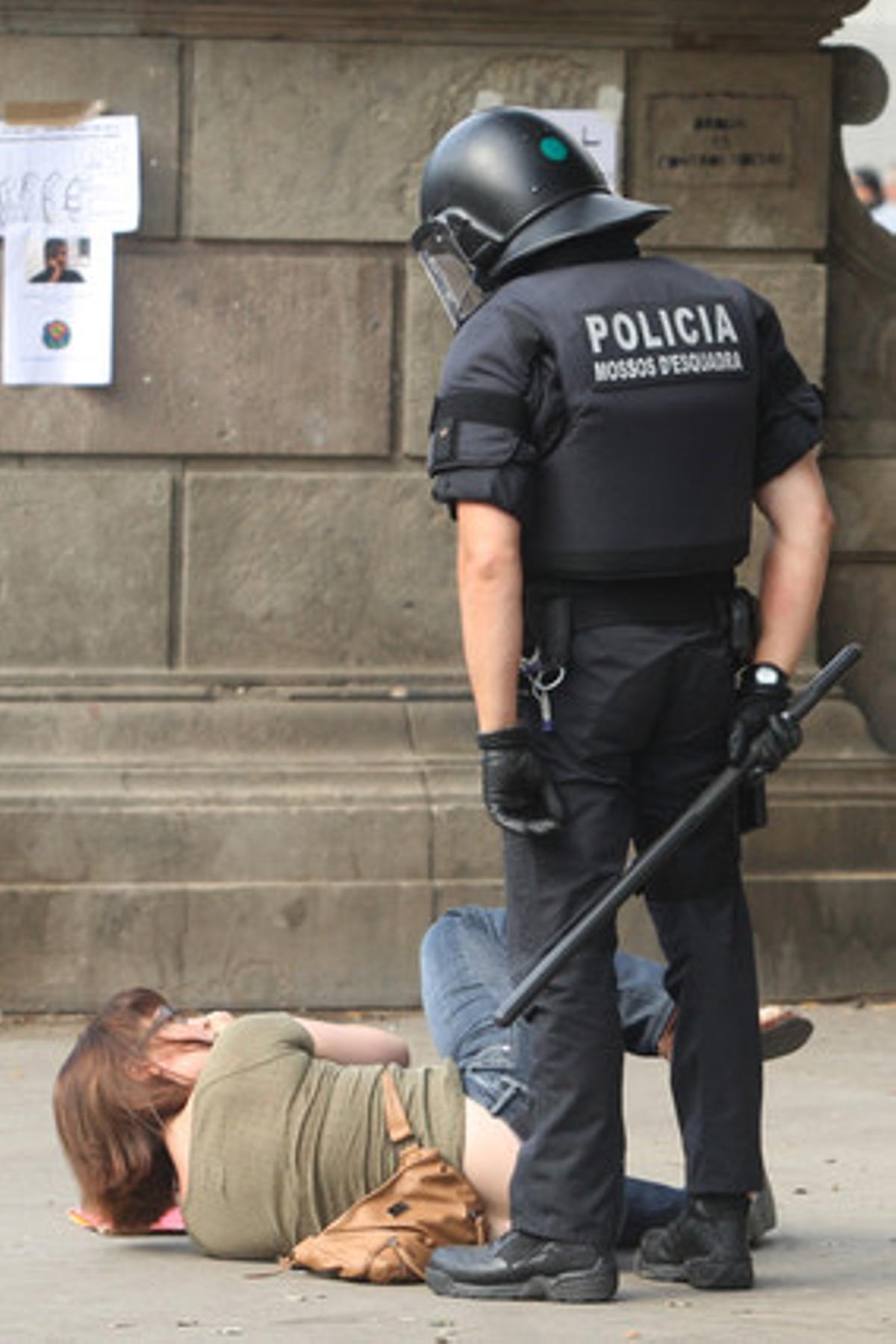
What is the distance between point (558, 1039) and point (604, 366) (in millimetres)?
1061

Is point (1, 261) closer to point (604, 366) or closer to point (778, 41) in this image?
point (778, 41)

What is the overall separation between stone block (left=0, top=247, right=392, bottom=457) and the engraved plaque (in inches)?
31.8

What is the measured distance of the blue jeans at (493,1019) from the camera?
5043 mm

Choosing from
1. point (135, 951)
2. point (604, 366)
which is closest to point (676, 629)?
point (604, 366)

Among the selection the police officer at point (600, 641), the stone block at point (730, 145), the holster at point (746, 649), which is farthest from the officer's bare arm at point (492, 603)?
the stone block at point (730, 145)

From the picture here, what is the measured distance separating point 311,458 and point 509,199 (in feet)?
9.84

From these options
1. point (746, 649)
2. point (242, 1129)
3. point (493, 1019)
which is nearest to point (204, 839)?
point (493, 1019)

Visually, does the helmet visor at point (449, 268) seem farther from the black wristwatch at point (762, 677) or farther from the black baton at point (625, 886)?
the black baton at point (625, 886)

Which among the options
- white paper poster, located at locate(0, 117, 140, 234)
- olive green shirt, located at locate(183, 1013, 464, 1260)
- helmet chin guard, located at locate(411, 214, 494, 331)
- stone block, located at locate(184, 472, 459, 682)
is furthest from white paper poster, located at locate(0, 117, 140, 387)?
olive green shirt, located at locate(183, 1013, 464, 1260)

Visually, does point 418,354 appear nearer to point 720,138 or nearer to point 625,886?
point 720,138

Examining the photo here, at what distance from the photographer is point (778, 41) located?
26.0ft

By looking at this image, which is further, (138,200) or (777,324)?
(138,200)

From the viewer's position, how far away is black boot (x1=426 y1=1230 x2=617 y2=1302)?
4766 millimetres

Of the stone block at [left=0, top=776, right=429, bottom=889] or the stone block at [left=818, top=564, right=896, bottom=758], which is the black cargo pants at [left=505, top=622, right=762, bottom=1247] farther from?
the stone block at [left=818, top=564, right=896, bottom=758]
